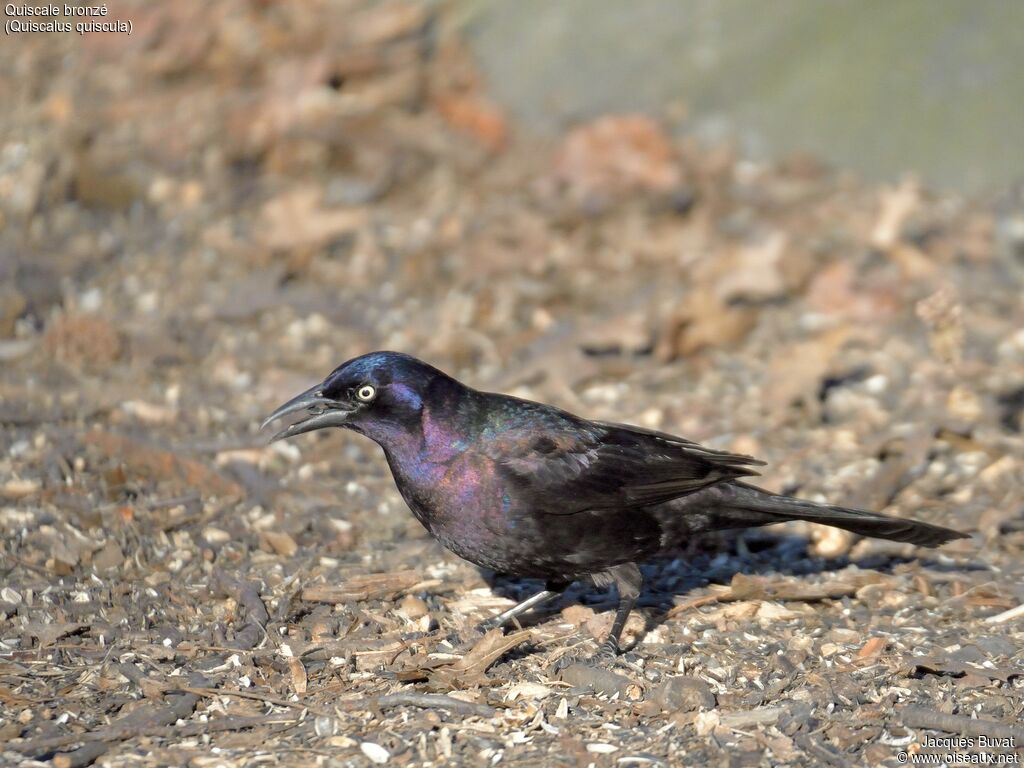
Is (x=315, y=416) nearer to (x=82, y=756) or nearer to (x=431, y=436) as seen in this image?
(x=431, y=436)

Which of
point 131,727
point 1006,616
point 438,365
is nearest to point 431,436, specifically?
point 131,727

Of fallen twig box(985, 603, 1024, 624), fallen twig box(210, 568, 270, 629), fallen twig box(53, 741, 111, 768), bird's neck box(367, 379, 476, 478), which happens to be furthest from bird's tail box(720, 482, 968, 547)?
fallen twig box(53, 741, 111, 768)

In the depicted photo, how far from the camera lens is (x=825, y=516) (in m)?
4.50

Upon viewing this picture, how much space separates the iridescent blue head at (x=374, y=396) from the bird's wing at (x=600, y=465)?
31 centimetres

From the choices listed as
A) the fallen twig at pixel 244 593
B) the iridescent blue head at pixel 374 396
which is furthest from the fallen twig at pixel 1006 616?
the fallen twig at pixel 244 593

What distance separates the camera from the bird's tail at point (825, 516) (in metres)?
4.49

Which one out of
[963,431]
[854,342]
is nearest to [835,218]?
[854,342]

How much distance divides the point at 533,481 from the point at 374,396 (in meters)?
0.61

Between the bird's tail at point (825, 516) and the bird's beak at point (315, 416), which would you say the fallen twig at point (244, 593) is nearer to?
the bird's beak at point (315, 416)

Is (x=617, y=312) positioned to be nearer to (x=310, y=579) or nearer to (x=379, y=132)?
(x=379, y=132)

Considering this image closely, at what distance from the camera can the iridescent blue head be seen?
4.26 metres

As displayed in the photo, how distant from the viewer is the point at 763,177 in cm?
803

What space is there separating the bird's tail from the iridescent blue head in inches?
45.9

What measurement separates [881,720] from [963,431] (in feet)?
7.53
